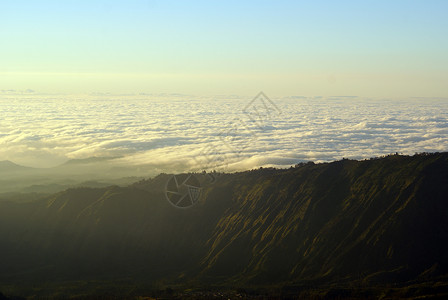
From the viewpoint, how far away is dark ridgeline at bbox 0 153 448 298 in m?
113

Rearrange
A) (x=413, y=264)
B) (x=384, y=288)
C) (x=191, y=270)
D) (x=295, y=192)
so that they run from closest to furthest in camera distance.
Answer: (x=384, y=288) < (x=413, y=264) < (x=191, y=270) < (x=295, y=192)

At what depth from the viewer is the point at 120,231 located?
148875mm

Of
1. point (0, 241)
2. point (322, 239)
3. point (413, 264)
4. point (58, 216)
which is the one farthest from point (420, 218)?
point (0, 241)

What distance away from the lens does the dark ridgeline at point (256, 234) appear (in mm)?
112688

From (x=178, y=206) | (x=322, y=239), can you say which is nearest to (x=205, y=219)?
(x=178, y=206)

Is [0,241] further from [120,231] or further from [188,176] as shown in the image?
[188,176]

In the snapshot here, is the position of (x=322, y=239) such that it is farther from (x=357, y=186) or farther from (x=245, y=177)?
(x=245, y=177)

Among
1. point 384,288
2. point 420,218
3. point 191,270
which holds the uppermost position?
point 420,218

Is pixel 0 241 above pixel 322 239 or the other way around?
the other way around

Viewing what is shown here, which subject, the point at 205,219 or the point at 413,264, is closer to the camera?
the point at 413,264

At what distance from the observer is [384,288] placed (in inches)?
3858

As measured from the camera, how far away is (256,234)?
444ft

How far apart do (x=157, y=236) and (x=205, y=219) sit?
49.3 feet

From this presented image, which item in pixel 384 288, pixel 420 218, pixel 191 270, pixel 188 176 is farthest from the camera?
pixel 188 176
